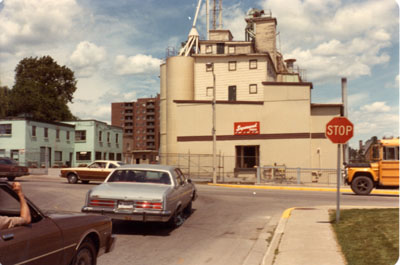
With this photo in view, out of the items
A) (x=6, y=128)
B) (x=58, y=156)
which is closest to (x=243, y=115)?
(x=58, y=156)

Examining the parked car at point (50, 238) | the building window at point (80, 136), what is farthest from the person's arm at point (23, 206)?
the building window at point (80, 136)

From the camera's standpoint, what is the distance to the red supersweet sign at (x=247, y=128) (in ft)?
137

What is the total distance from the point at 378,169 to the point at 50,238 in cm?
1917

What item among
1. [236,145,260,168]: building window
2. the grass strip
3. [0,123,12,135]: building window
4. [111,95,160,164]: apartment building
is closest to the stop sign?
the grass strip

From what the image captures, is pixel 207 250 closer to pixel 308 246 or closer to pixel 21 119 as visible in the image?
pixel 308 246

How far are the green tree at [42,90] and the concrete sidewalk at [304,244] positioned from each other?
59.3 meters

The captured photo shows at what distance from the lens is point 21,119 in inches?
1893

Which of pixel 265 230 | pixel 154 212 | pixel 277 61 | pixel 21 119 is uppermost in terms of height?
pixel 277 61

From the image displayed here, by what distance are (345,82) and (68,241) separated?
34554 mm

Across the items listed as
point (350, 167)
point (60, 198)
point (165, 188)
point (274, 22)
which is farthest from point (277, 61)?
point (165, 188)

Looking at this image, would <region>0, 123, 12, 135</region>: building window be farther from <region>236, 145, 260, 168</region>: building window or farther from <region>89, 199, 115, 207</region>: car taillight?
<region>89, 199, 115, 207</region>: car taillight

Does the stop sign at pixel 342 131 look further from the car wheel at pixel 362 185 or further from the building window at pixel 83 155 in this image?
the building window at pixel 83 155

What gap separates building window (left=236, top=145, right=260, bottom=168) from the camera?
1674 inches

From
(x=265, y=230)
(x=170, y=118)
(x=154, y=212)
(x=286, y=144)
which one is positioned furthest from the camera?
(x=170, y=118)
